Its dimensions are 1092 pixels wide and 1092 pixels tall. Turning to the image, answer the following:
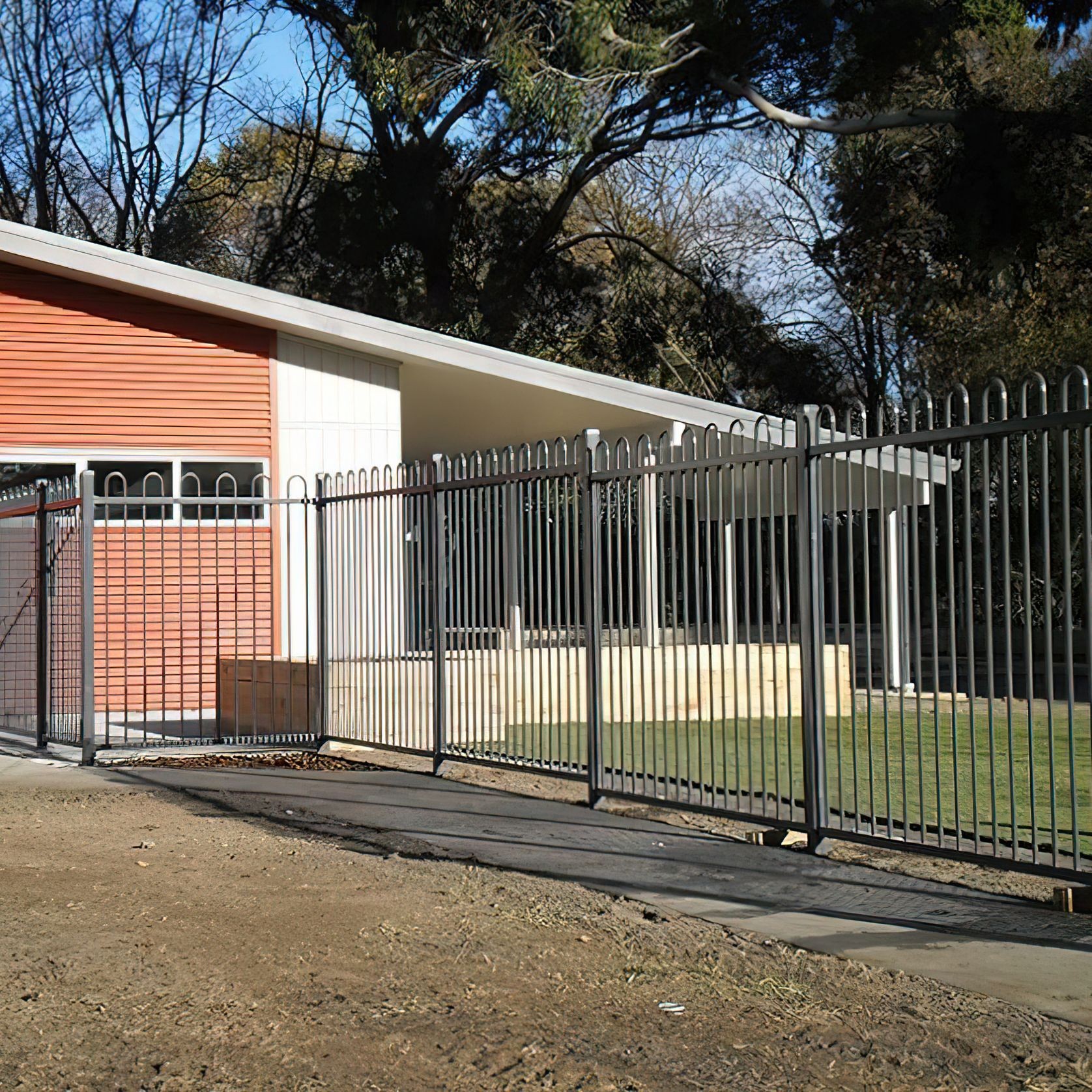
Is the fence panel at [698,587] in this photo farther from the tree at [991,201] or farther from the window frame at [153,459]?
the tree at [991,201]

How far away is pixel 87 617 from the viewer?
453 inches

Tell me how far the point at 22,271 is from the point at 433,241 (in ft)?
49.7

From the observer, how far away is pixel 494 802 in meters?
→ 9.53

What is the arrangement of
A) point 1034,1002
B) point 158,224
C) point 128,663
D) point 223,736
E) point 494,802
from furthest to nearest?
point 158,224, point 128,663, point 223,736, point 494,802, point 1034,1002

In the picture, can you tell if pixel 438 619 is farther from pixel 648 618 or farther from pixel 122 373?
pixel 122 373

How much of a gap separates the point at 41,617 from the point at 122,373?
11.0 ft

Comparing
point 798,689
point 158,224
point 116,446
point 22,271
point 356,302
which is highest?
point 158,224

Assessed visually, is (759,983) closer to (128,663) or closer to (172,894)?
(172,894)

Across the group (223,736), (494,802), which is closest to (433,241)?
(223,736)

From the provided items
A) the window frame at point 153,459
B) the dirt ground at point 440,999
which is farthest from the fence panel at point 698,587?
the window frame at point 153,459

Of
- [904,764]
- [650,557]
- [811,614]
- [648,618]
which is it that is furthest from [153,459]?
[904,764]

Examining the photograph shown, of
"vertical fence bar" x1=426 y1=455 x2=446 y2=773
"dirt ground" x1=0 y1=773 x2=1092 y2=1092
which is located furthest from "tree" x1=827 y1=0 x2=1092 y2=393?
"dirt ground" x1=0 y1=773 x2=1092 y2=1092

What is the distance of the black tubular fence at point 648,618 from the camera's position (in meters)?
6.63

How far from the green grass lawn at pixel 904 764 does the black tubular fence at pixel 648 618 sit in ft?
0.20
